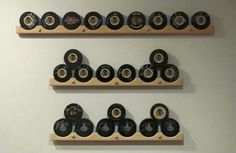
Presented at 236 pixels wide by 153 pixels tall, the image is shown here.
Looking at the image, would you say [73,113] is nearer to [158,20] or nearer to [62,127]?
[62,127]

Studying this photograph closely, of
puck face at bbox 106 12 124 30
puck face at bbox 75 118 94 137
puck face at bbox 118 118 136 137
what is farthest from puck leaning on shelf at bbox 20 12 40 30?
puck face at bbox 118 118 136 137

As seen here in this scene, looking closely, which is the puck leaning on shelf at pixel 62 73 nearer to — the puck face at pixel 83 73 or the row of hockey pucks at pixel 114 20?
the puck face at pixel 83 73

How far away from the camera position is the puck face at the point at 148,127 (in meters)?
2.10

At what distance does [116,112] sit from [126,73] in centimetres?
25

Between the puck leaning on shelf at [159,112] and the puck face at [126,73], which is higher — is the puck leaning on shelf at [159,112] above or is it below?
below

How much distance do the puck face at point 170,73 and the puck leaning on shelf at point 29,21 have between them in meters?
0.86

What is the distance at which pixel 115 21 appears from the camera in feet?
7.06

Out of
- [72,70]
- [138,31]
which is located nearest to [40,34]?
[72,70]

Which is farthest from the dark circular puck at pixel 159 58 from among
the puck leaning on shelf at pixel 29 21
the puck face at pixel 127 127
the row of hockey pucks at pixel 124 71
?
the puck leaning on shelf at pixel 29 21

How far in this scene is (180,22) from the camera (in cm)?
214

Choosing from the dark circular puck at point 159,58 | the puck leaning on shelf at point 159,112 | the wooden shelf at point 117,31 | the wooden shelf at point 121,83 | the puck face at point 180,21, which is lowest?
the puck leaning on shelf at point 159,112

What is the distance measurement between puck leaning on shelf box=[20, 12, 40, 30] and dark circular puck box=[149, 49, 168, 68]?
77 cm

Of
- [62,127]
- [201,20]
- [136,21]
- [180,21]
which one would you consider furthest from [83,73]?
[201,20]

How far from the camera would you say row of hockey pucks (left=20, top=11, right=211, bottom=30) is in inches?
84.2
